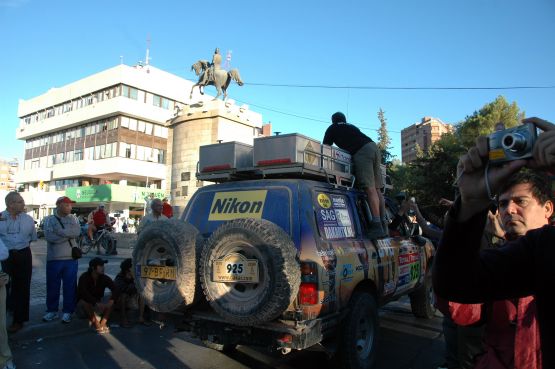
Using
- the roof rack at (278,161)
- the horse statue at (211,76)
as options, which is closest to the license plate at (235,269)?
the roof rack at (278,161)

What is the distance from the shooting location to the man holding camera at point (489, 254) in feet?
3.72

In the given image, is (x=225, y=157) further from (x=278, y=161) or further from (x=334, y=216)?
(x=334, y=216)

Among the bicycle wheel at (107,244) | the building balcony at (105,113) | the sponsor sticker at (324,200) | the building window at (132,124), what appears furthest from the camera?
the building window at (132,124)

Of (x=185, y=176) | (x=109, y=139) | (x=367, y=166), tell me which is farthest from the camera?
(x=109, y=139)

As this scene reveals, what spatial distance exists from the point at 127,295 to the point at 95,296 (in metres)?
0.44

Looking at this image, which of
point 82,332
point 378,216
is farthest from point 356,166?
point 82,332

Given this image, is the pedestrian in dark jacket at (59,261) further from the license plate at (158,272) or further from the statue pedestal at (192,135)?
the statue pedestal at (192,135)

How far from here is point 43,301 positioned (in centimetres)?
696

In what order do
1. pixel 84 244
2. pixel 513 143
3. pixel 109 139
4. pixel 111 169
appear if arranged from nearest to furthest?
pixel 513 143
pixel 84 244
pixel 111 169
pixel 109 139

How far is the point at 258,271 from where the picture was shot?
341 cm

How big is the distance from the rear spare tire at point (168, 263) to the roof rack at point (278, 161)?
1129 millimetres

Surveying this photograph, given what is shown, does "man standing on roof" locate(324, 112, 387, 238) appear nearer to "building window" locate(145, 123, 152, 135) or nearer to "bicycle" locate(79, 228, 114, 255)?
"bicycle" locate(79, 228, 114, 255)

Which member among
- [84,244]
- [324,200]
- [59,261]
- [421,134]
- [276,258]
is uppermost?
[421,134]

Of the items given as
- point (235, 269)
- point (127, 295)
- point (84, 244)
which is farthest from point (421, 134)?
point (235, 269)
